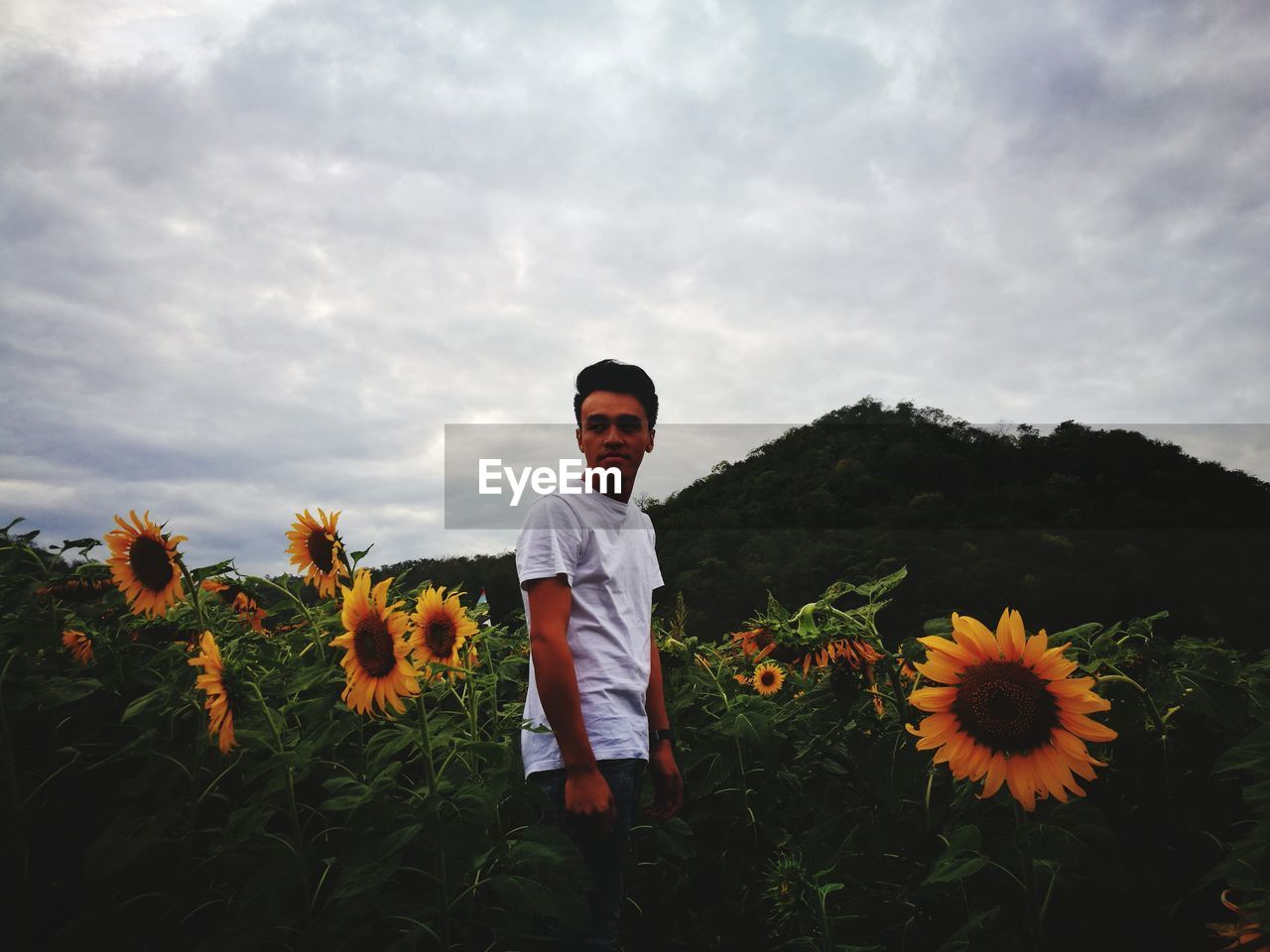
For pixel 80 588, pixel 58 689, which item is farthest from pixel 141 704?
pixel 80 588

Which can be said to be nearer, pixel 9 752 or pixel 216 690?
pixel 216 690

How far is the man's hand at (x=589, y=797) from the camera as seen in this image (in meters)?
2.07

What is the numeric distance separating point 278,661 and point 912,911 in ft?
6.98

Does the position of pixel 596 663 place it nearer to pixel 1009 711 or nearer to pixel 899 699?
pixel 899 699

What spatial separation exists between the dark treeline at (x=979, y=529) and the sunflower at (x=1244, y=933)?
71.4 feet

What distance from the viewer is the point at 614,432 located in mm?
2566

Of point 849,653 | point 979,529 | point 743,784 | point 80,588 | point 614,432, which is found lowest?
point 743,784

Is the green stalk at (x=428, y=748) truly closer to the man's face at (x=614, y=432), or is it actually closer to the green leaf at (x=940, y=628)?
the man's face at (x=614, y=432)

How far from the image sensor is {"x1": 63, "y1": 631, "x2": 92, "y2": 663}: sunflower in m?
2.79

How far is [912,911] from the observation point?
209 centimetres

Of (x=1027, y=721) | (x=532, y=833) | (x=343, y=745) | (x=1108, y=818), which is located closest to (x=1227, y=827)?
(x=1108, y=818)

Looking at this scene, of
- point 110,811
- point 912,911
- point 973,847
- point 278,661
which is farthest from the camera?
point 278,661

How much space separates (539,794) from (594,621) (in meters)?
0.49

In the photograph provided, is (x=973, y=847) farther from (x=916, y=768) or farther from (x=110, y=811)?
(x=110, y=811)
